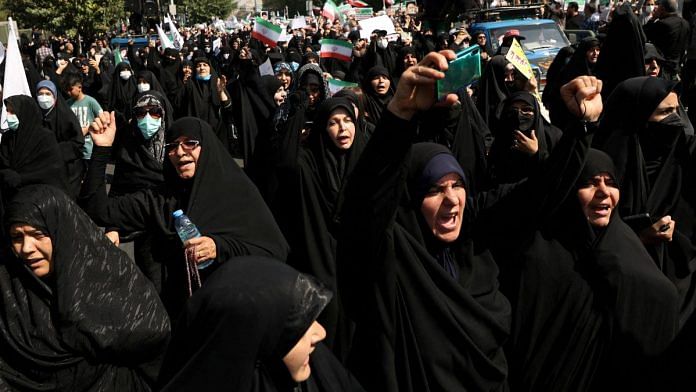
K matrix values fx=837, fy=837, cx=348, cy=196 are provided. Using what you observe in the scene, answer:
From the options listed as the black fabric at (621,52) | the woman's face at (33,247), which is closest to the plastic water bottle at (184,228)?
the woman's face at (33,247)

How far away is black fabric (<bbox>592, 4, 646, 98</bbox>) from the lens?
5.22 meters

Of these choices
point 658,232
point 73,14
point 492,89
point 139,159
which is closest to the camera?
point 658,232

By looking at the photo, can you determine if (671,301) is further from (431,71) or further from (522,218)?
(431,71)

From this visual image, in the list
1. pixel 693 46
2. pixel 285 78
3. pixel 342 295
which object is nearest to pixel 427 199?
pixel 342 295

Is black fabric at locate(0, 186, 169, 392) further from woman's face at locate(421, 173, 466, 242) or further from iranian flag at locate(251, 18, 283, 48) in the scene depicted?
iranian flag at locate(251, 18, 283, 48)

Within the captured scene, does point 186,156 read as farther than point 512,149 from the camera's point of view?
No

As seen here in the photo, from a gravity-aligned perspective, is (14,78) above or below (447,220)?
below

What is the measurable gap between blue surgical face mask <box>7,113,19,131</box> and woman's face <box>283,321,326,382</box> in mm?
4390

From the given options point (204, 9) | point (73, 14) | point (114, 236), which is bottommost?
point (204, 9)

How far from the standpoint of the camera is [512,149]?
4.17 metres

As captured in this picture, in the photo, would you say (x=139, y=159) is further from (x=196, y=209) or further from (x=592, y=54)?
(x=592, y=54)

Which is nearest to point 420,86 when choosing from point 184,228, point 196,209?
point 184,228

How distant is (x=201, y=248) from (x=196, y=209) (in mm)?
302

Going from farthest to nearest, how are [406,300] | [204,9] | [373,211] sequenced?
[204,9], [406,300], [373,211]
